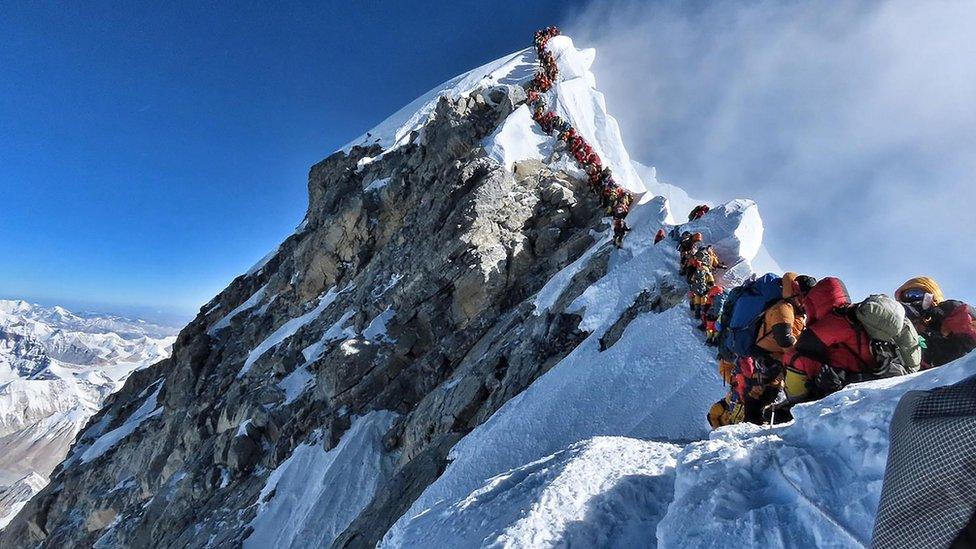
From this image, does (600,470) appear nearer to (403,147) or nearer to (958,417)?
(958,417)

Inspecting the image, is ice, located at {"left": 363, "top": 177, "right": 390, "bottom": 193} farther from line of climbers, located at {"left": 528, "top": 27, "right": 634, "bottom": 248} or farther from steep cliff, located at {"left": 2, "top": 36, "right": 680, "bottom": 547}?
line of climbers, located at {"left": 528, "top": 27, "right": 634, "bottom": 248}

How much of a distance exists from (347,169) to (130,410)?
107ft

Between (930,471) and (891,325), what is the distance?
13.2 feet

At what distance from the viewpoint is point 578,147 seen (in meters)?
24.7

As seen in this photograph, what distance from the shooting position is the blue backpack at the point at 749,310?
21.3 feet

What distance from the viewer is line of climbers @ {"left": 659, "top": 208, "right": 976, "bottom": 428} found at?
16.7 ft

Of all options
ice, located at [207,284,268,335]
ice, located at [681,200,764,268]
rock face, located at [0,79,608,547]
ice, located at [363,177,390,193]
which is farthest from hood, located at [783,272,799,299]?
ice, located at [207,284,268,335]

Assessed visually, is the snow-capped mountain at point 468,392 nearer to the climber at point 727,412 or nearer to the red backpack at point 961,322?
the climber at point 727,412

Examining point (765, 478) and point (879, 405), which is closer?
point (879, 405)

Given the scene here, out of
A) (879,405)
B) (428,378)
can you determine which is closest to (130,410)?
(428,378)

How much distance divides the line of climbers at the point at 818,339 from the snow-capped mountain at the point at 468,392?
126 cm

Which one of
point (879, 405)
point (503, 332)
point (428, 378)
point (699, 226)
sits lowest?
point (879, 405)

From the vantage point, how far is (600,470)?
5.05 metres

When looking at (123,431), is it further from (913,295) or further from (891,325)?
(913,295)
